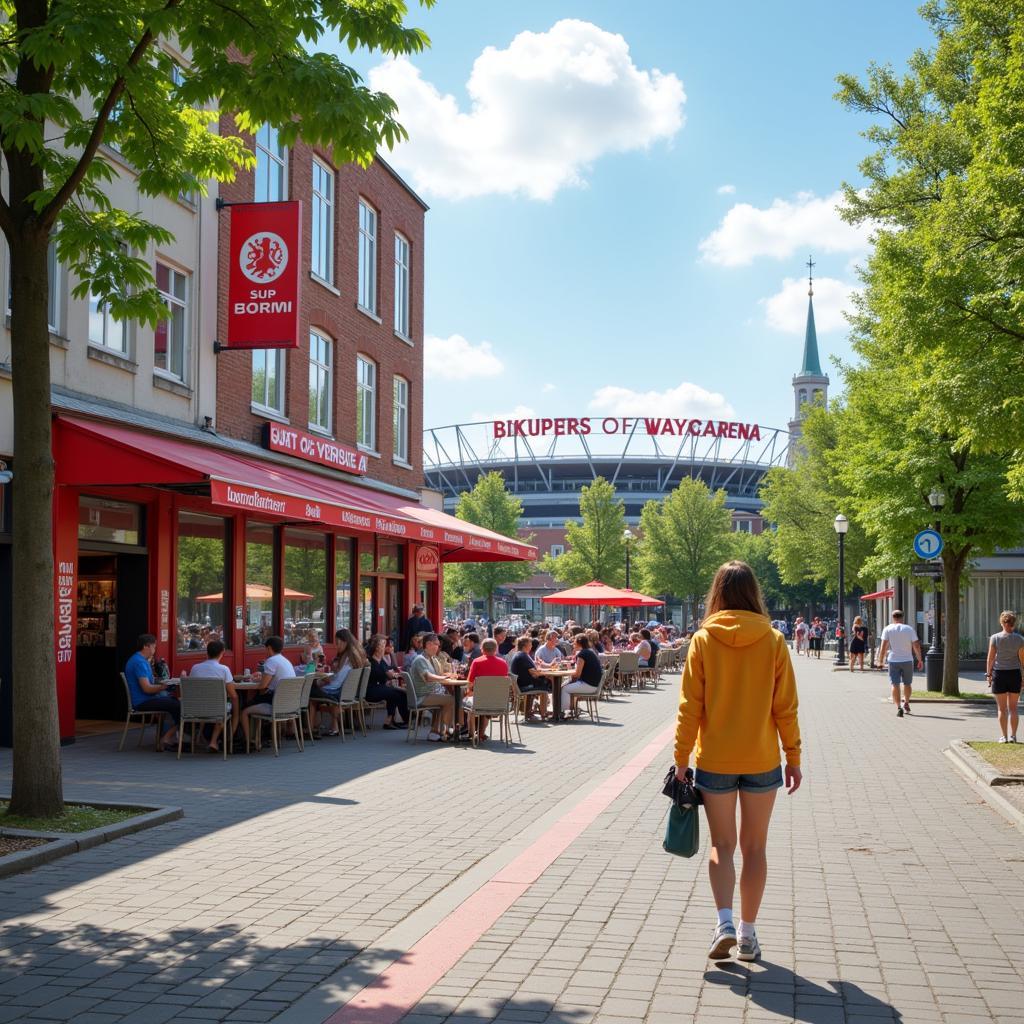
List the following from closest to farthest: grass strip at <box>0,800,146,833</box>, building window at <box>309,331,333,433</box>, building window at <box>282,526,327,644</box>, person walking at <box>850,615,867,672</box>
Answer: grass strip at <box>0,800,146,833</box>
building window at <box>282,526,327,644</box>
building window at <box>309,331,333,433</box>
person walking at <box>850,615,867,672</box>

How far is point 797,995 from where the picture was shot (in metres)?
4.94

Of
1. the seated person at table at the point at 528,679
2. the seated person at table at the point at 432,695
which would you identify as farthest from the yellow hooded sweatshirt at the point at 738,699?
the seated person at table at the point at 528,679

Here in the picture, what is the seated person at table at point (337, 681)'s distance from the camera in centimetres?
1548

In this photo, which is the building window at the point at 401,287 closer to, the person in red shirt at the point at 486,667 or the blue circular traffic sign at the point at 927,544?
the blue circular traffic sign at the point at 927,544

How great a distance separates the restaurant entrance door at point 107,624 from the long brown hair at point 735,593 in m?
12.3

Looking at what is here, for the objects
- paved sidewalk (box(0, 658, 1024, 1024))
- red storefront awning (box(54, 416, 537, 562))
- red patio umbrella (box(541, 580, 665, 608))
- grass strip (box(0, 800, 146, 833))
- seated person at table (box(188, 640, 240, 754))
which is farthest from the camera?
red patio umbrella (box(541, 580, 665, 608))

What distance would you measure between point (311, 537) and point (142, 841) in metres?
14.2

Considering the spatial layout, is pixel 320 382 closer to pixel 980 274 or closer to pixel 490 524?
pixel 980 274

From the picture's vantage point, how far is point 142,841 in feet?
26.6

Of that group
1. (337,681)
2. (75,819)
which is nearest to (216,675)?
(337,681)

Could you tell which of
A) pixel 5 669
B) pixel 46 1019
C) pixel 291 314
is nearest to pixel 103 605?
pixel 5 669

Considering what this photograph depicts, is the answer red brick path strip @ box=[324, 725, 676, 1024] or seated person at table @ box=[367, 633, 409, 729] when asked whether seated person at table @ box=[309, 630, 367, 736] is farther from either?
red brick path strip @ box=[324, 725, 676, 1024]

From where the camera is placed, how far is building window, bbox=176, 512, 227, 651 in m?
17.1

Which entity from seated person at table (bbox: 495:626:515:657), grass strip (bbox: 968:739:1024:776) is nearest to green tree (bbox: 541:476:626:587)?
seated person at table (bbox: 495:626:515:657)
